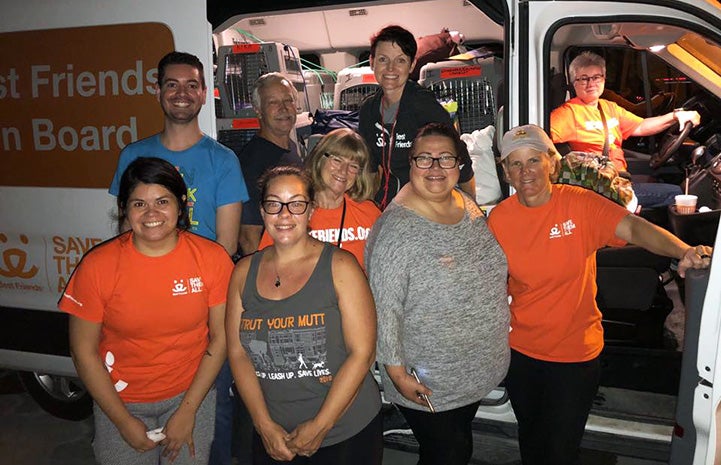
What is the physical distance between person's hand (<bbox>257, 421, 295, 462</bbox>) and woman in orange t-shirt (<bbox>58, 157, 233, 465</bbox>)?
1.13ft

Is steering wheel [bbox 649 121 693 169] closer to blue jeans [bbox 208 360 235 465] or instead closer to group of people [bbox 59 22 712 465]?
group of people [bbox 59 22 712 465]

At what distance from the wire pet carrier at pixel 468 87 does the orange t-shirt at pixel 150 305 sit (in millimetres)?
2254

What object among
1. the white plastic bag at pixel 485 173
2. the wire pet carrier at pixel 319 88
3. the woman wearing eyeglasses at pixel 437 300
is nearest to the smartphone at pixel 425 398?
the woman wearing eyeglasses at pixel 437 300

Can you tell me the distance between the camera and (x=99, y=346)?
2.19 metres

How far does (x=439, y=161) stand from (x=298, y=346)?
2.55ft

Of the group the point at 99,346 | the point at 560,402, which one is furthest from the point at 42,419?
the point at 560,402

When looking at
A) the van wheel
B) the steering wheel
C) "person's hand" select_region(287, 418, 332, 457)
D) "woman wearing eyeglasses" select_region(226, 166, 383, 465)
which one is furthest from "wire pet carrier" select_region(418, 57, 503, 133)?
the van wheel

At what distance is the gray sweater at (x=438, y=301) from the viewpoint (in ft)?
6.68

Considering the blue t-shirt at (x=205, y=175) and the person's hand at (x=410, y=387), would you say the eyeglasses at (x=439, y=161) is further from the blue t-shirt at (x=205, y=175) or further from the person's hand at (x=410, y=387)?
the blue t-shirt at (x=205, y=175)

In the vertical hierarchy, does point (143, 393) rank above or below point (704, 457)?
above

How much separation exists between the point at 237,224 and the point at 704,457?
6.37 feet

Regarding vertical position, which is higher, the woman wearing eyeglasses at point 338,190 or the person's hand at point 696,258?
the woman wearing eyeglasses at point 338,190

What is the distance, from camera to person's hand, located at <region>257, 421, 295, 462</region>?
1966 millimetres

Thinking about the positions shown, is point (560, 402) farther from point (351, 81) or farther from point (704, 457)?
point (351, 81)
